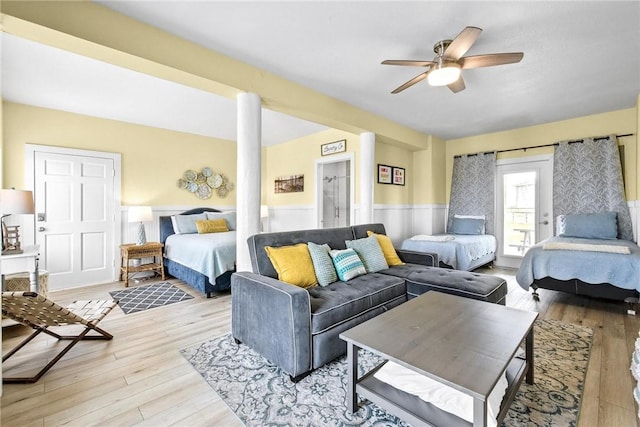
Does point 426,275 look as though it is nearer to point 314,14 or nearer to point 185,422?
point 185,422

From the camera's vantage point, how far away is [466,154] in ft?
18.6

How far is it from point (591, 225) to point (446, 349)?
4255 mm

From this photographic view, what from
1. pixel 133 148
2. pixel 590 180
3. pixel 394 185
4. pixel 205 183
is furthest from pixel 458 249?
pixel 133 148

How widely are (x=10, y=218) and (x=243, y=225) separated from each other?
324 centimetres

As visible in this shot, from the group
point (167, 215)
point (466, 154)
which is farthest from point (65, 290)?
point (466, 154)

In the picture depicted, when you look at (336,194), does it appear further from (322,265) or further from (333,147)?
(322,265)

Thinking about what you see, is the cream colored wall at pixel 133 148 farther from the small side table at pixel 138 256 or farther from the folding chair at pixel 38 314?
the folding chair at pixel 38 314

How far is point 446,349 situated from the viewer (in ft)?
4.60

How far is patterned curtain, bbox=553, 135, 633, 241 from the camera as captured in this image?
410 cm

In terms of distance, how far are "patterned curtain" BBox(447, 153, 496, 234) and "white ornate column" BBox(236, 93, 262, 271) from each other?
4354mm

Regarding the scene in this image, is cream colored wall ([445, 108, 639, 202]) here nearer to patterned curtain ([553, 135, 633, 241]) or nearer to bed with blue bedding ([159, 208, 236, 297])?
patterned curtain ([553, 135, 633, 241])

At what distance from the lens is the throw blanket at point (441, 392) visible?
1311 mm

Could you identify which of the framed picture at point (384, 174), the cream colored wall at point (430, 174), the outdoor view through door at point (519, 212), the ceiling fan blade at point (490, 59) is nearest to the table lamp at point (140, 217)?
the framed picture at point (384, 174)

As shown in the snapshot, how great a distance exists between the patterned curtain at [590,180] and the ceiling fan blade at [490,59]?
331 centimetres
